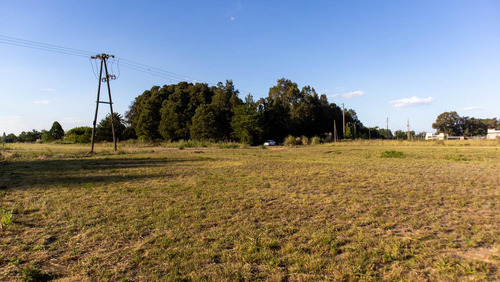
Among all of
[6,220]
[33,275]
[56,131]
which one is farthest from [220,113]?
[56,131]

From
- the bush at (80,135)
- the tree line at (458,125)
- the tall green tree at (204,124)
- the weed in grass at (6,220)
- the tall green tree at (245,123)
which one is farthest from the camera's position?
the tree line at (458,125)

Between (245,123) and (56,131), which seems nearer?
(245,123)

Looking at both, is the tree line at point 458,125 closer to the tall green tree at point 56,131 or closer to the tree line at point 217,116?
the tree line at point 217,116

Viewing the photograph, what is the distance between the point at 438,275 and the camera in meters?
2.85

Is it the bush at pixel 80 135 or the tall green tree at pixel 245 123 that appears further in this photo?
the bush at pixel 80 135

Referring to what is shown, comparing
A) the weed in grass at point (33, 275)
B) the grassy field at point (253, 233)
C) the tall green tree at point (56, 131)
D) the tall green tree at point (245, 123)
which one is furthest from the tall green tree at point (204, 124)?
the tall green tree at point (56, 131)

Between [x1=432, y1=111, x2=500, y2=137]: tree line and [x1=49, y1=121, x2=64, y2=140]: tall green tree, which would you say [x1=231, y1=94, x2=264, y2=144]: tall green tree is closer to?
[x1=49, y1=121, x2=64, y2=140]: tall green tree

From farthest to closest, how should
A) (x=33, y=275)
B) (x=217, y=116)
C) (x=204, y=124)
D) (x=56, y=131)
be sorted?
(x=56, y=131) < (x=217, y=116) < (x=204, y=124) < (x=33, y=275)

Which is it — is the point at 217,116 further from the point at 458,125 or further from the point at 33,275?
the point at 458,125

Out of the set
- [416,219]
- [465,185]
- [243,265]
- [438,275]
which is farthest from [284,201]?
[465,185]

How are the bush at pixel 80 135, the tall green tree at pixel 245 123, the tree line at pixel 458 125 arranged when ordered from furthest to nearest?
the tree line at pixel 458 125 → the bush at pixel 80 135 → the tall green tree at pixel 245 123

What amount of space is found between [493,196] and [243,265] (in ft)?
22.4

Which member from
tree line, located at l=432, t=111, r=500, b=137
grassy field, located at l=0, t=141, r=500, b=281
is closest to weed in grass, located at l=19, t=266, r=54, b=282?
grassy field, located at l=0, t=141, r=500, b=281

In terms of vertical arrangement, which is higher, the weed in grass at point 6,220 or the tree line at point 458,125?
the tree line at point 458,125
